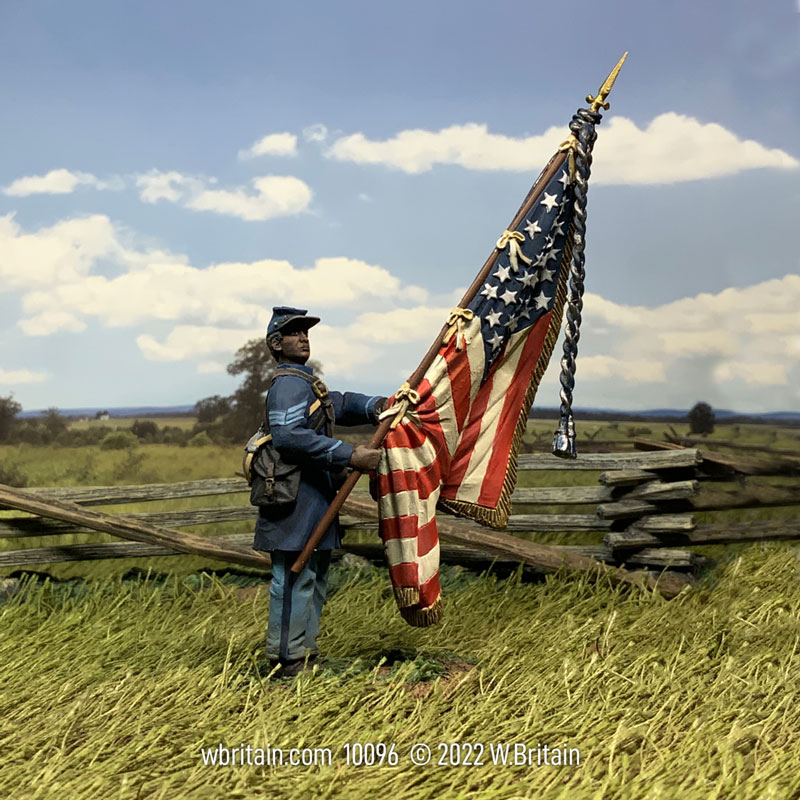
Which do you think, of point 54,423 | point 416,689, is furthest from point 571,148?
point 54,423

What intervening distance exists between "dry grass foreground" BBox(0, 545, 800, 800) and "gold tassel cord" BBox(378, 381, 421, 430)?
128 cm

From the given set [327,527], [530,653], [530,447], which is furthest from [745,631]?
[530,447]

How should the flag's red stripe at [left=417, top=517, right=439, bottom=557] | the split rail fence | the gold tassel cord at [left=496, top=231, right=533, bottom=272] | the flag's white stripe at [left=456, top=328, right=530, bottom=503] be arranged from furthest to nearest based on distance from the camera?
the split rail fence
the flag's white stripe at [left=456, top=328, right=530, bottom=503]
the gold tassel cord at [left=496, top=231, right=533, bottom=272]
the flag's red stripe at [left=417, top=517, right=439, bottom=557]

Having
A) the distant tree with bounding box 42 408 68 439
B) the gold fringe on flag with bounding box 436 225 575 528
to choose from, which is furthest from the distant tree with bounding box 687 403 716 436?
the distant tree with bounding box 42 408 68 439

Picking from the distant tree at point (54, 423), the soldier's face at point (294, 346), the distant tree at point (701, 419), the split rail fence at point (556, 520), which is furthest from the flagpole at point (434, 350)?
the distant tree at point (54, 423)

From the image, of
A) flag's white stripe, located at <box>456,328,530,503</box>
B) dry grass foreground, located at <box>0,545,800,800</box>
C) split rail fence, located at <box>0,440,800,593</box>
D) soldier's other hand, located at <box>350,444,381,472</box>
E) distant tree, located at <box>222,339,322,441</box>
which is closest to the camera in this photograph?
dry grass foreground, located at <box>0,545,800,800</box>

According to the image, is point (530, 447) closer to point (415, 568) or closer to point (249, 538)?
point (249, 538)

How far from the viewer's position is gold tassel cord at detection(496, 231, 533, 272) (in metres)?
4.34

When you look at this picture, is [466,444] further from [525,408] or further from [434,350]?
[434,350]

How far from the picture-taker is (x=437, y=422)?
428 centimetres

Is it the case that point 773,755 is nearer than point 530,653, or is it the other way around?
point 773,755

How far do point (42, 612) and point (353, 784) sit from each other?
3452 millimetres

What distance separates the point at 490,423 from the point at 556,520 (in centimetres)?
280

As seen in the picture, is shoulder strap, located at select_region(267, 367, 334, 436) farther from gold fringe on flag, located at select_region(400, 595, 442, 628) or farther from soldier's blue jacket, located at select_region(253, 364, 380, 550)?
gold fringe on flag, located at select_region(400, 595, 442, 628)
